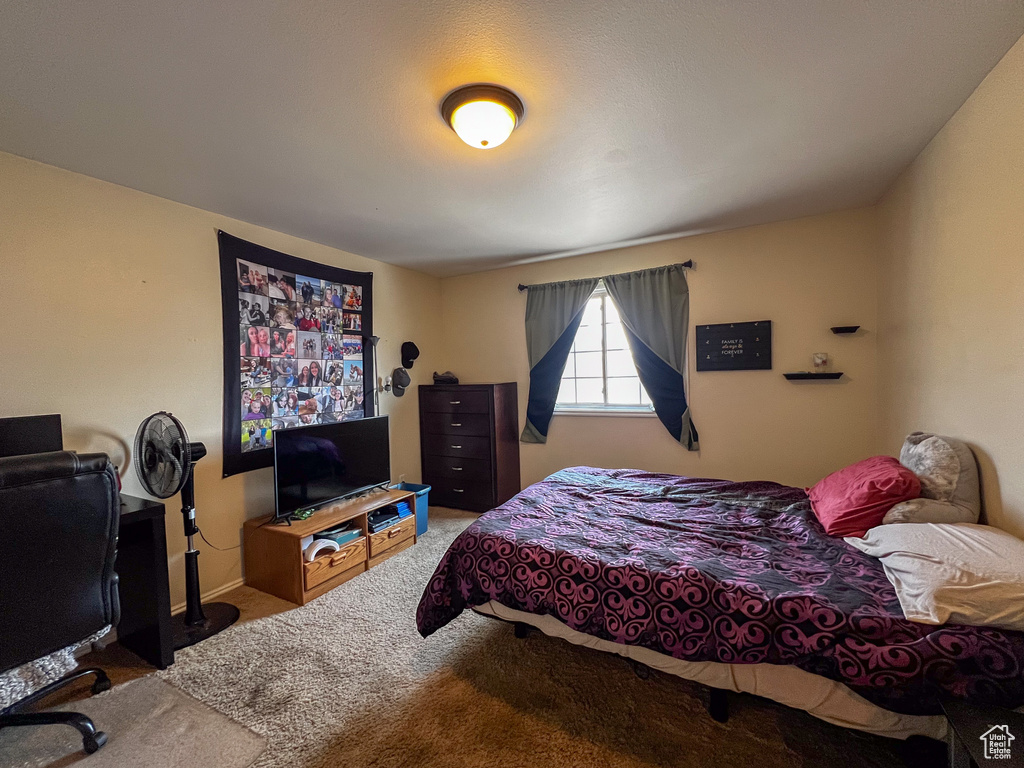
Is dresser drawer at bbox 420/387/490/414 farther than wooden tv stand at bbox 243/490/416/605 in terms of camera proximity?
Yes

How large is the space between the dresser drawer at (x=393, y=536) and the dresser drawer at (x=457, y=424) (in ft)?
3.20

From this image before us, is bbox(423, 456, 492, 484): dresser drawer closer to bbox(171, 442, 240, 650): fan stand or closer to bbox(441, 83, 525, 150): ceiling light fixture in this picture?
bbox(171, 442, 240, 650): fan stand

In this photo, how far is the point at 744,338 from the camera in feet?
10.4

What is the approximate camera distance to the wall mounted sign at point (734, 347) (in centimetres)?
310

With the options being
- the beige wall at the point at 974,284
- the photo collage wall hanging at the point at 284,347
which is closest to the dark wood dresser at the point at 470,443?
the photo collage wall hanging at the point at 284,347

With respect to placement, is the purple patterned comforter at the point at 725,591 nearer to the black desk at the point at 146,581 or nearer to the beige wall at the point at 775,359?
the beige wall at the point at 775,359

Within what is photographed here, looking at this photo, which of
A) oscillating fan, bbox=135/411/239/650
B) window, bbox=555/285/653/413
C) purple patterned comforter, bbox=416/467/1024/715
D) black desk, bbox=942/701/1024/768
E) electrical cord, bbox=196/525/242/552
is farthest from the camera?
window, bbox=555/285/653/413

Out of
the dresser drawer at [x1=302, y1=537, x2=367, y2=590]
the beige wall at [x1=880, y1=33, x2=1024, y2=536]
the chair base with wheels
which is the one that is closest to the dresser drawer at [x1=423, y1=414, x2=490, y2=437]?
the dresser drawer at [x1=302, y1=537, x2=367, y2=590]

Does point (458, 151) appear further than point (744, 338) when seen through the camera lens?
No

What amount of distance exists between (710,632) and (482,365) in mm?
3297

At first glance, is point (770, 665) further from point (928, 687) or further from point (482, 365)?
point (482, 365)

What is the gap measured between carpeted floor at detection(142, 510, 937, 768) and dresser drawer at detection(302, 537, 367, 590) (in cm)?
25

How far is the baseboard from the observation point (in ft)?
7.70

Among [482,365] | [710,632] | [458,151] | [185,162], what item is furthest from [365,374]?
[710,632]
